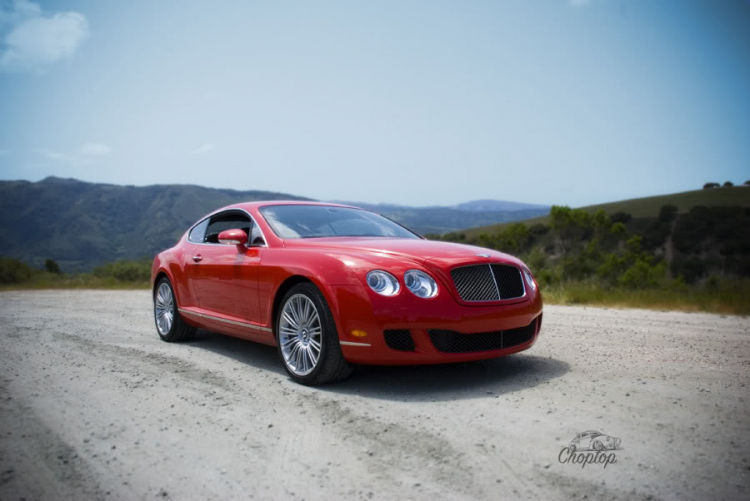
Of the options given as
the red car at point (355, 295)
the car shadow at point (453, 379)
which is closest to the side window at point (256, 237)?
the red car at point (355, 295)

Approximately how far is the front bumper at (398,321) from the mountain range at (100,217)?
99.6 meters

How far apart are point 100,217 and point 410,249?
177 meters

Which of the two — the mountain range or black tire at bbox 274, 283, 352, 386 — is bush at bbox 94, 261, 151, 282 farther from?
the mountain range

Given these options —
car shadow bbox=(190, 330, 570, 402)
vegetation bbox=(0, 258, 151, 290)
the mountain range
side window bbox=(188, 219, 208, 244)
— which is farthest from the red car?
the mountain range

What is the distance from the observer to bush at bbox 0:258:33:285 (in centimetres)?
2612

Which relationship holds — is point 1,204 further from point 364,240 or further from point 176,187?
point 364,240

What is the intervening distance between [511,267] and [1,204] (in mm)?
189203

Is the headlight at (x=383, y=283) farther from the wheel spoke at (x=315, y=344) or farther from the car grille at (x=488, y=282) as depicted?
the wheel spoke at (x=315, y=344)

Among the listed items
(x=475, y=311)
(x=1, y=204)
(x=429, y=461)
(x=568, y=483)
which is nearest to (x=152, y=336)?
(x=475, y=311)

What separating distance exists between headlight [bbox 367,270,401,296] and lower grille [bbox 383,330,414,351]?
0.94 feet

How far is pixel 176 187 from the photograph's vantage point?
195375 millimetres

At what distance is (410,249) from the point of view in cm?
448

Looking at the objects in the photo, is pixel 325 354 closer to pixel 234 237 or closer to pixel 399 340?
pixel 399 340

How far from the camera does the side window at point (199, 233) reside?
657 centimetres
